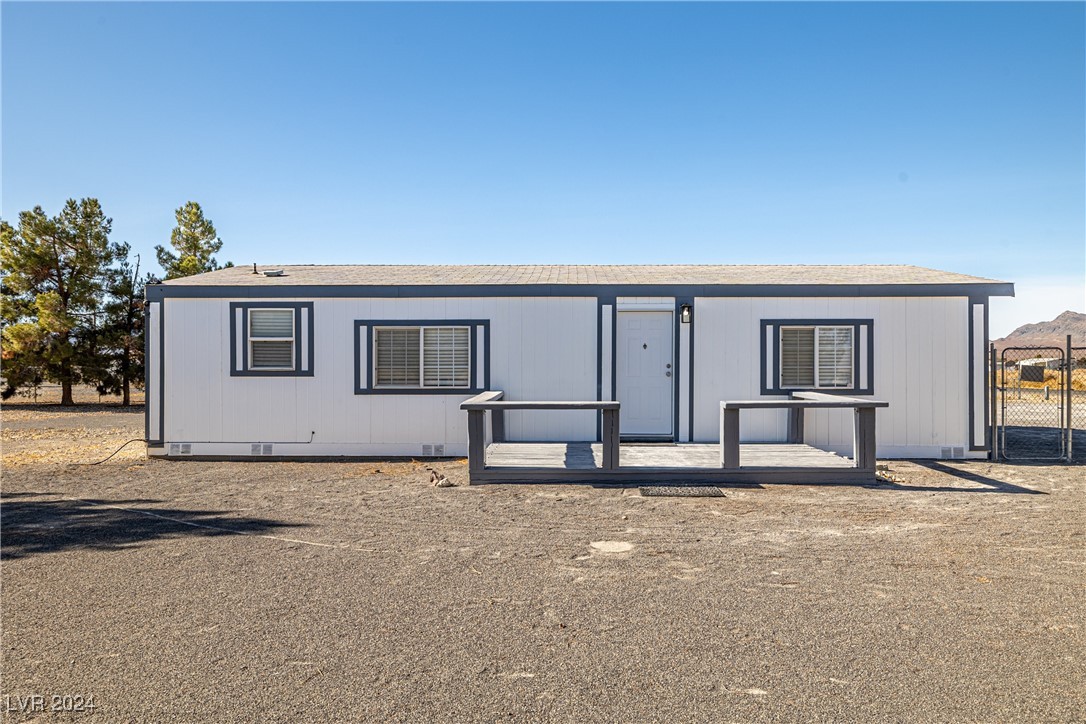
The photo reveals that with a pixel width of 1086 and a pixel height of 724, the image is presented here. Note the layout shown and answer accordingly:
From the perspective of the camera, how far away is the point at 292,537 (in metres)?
5.49

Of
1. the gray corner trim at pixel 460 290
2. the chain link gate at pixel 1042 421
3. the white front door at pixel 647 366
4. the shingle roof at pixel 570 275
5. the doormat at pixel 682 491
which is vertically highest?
the shingle roof at pixel 570 275

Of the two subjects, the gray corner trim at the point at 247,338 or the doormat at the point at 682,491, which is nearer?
the doormat at the point at 682,491

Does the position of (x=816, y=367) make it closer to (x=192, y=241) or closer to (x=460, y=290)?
(x=460, y=290)

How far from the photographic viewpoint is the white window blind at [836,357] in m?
9.70

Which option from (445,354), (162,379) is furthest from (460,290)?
(162,379)

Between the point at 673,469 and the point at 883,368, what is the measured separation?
4.06m

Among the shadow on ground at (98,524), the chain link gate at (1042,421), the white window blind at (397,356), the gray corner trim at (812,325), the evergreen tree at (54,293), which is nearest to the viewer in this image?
the shadow on ground at (98,524)

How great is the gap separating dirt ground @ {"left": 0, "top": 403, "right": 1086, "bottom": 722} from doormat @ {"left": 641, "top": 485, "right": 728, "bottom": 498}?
170 mm

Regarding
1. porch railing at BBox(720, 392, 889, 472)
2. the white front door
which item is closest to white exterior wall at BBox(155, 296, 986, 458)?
the white front door

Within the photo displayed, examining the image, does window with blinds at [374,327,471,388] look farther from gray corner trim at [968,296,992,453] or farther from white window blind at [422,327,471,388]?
gray corner trim at [968,296,992,453]

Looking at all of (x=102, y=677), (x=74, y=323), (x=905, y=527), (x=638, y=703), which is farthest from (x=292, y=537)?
(x=74, y=323)

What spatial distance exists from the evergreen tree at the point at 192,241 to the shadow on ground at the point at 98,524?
1653cm

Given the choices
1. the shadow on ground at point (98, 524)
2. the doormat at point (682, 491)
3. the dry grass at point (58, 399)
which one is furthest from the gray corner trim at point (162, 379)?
the dry grass at point (58, 399)

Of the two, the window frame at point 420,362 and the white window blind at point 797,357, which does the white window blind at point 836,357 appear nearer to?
the white window blind at point 797,357
